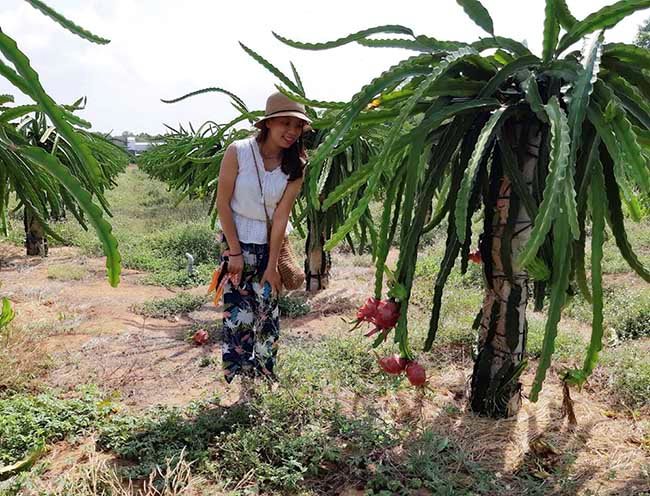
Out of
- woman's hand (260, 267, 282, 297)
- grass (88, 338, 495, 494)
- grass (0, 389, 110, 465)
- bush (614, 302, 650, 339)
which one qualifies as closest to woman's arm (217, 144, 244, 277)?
woman's hand (260, 267, 282, 297)

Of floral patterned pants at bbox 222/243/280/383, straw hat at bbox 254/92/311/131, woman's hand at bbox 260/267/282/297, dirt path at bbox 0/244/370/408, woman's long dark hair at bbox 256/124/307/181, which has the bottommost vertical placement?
dirt path at bbox 0/244/370/408

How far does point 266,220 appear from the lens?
9.05ft

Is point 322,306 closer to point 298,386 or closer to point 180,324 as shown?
point 180,324

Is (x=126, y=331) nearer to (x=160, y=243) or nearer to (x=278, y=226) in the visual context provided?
(x=278, y=226)

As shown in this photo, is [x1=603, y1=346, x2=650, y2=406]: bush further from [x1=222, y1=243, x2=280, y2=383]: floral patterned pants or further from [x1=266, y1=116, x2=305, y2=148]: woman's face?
[x1=266, y1=116, x2=305, y2=148]: woman's face

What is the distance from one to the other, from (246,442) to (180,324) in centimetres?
256

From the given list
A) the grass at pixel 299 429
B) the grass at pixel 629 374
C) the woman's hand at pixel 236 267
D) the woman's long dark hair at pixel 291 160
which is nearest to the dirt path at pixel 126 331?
the grass at pixel 299 429

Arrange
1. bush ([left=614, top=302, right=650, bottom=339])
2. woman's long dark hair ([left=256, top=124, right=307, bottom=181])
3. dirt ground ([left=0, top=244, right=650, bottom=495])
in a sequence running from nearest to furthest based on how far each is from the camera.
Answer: dirt ground ([left=0, top=244, right=650, bottom=495]), woman's long dark hair ([left=256, top=124, right=307, bottom=181]), bush ([left=614, top=302, right=650, bottom=339])

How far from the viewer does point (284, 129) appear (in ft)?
8.61

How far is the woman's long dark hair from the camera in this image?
2.71 m

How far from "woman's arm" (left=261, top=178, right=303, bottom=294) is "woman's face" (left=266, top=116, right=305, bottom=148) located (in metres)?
0.21

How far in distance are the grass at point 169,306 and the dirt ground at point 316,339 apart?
0.10 m

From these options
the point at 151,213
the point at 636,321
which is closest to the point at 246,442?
the point at 636,321

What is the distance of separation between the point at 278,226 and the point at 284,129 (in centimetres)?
47
